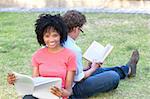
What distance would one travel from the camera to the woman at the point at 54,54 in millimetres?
Answer: 3341

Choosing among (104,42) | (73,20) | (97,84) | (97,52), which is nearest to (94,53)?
(97,52)

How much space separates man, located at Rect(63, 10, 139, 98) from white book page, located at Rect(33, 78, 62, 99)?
40 centimetres

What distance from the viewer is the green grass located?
14.2ft

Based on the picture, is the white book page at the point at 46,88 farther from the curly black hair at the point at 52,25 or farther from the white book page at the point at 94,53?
the white book page at the point at 94,53

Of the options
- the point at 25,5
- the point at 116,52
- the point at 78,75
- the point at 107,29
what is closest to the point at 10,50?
the point at 116,52

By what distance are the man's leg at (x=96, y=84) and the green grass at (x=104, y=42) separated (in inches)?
4.3

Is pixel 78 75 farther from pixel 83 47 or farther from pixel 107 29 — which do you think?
pixel 107 29

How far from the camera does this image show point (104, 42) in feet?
20.3

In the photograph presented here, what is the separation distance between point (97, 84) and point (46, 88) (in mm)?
842

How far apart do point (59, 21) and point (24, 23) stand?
4.16 meters

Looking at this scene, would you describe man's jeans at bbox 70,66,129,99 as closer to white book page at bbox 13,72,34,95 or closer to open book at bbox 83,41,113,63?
open book at bbox 83,41,113,63

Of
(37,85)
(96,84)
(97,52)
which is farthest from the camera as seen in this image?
(97,52)

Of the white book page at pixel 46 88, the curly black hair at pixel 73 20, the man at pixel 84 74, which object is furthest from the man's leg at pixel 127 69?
the white book page at pixel 46 88

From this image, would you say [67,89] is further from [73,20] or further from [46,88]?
[73,20]
